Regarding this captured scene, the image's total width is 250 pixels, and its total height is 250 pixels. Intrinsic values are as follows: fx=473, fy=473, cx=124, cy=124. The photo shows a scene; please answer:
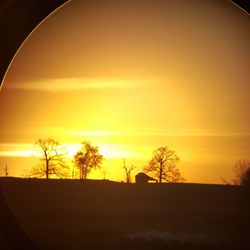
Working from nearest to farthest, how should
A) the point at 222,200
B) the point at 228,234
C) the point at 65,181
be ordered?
1. the point at 228,234
2. the point at 65,181
3. the point at 222,200

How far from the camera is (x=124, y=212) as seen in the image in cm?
1345

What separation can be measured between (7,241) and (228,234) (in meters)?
8.25

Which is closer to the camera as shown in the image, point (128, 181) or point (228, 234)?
point (228, 234)

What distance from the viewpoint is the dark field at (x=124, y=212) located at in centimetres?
1072

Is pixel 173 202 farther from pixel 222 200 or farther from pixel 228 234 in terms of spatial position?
pixel 228 234

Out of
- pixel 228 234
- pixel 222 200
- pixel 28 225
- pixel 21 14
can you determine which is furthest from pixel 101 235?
pixel 21 14

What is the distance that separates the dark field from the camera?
35.2 ft

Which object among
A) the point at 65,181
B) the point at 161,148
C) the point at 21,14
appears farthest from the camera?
the point at 65,181

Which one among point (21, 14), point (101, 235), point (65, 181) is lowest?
point (101, 235)

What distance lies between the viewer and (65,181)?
14.5m

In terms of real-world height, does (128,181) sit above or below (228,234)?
above

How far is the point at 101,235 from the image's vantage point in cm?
1073

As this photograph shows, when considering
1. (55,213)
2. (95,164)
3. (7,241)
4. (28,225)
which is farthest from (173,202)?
(7,241)

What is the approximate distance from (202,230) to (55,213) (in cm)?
402
